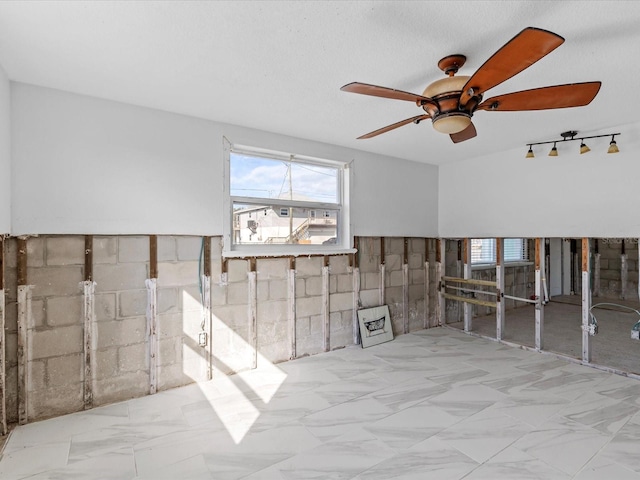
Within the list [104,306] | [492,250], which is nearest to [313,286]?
[104,306]

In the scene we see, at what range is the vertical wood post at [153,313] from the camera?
9.76 feet

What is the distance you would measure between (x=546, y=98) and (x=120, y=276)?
127 inches

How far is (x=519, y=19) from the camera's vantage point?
176 centimetres

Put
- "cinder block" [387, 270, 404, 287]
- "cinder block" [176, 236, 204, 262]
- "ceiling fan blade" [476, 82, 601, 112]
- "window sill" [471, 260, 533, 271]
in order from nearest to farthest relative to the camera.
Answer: "ceiling fan blade" [476, 82, 601, 112], "cinder block" [176, 236, 204, 262], "cinder block" [387, 270, 404, 287], "window sill" [471, 260, 533, 271]

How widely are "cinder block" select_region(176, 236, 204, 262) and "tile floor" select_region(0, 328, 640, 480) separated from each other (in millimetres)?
1182

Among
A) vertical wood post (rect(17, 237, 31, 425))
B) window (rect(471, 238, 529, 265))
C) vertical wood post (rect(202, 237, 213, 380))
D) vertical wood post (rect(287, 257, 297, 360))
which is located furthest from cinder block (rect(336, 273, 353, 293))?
vertical wood post (rect(17, 237, 31, 425))

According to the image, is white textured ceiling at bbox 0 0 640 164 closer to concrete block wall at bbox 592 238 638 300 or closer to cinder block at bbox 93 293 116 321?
cinder block at bbox 93 293 116 321

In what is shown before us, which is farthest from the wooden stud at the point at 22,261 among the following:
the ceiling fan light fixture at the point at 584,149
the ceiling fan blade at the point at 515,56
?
the ceiling fan light fixture at the point at 584,149

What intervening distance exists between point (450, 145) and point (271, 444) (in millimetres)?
3589

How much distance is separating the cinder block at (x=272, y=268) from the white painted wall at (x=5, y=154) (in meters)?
1.98

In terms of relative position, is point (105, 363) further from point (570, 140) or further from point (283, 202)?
point (570, 140)

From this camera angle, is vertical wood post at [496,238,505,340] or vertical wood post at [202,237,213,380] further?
vertical wood post at [496,238,505,340]

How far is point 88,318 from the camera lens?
273cm

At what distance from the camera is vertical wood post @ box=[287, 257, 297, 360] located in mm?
3793
